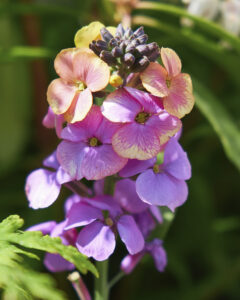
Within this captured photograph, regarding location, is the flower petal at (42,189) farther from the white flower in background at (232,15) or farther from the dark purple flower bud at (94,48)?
the white flower in background at (232,15)

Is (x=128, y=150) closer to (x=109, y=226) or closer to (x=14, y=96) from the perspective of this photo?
(x=109, y=226)

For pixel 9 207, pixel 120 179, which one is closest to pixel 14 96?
pixel 9 207

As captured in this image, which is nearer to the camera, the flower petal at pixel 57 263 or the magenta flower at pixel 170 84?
the magenta flower at pixel 170 84

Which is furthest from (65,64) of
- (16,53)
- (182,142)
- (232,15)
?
(182,142)

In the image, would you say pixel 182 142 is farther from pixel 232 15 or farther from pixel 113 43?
pixel 113 43

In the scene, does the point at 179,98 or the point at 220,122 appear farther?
the point at 220,122

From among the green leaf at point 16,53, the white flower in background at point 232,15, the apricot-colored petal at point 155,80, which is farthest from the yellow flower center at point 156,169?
the white flower in background at point 232,15

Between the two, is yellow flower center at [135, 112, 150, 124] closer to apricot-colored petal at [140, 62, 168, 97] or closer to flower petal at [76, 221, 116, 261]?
apricot-colored petal at [140, 62, 168, 97]
